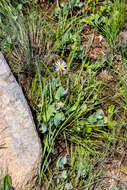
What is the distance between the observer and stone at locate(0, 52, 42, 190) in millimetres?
1604

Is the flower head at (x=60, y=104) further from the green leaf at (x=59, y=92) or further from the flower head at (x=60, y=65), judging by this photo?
the flower head at (x=60, y=65)

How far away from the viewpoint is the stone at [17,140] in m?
1.60

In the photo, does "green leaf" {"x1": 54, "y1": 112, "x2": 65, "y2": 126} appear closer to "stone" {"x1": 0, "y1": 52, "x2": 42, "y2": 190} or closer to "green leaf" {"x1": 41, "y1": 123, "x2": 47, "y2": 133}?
"green leaf" {"x1": 41, "y1": 123, "x2": 47, "y2": 133}

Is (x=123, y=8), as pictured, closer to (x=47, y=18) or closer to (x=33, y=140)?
(x=47, y=18)

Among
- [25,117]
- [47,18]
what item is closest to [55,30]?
[47,18]

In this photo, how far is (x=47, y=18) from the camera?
2469 mm

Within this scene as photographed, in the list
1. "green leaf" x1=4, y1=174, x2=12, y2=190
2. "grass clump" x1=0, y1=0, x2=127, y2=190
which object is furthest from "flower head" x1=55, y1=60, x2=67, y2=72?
"green leaf" x1=4, y1=174, x2=12, y2=190

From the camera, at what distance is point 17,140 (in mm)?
1645

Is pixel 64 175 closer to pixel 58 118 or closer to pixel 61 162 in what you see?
pixel 61 162

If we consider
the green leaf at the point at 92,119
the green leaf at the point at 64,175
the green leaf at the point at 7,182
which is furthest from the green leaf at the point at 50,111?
the green leaf at the point at 7,182

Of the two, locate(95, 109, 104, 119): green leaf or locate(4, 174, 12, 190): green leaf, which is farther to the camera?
locate(95, 109, 104, 119): green leaf

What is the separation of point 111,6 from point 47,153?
1.56 m

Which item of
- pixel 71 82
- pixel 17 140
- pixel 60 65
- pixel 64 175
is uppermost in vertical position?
pixel 60 65

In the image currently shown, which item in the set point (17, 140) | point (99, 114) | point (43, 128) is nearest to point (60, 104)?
Answer: point (43, 128)
